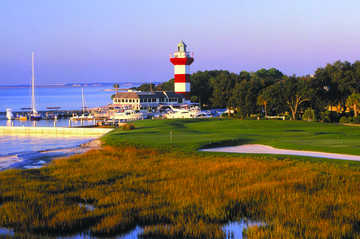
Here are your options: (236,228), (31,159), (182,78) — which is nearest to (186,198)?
(236,228)

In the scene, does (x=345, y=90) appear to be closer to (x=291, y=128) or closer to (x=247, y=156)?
(x=291, y=128)

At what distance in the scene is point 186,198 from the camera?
15055 mm

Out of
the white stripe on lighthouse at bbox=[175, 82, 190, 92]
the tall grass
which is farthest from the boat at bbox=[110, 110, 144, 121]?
the tall grass

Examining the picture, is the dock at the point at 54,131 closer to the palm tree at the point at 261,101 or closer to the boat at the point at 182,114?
the boat at the point at 182,114

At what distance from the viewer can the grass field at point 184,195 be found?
12.3 metres

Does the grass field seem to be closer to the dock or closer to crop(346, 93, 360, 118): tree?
the dock

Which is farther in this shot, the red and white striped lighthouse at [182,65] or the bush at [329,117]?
the red and white striped lighthouse at [182,65]

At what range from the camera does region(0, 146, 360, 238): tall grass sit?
40.1ft

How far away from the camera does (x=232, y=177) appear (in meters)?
18.6

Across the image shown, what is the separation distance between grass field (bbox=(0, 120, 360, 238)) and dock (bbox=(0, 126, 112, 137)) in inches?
970

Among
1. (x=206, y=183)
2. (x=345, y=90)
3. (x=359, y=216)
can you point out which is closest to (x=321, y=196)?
(x=359, y=216)

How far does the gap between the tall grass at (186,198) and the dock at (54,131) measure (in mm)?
27043

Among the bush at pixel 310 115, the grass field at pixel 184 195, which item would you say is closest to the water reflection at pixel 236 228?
the grass field at pixel 184 195

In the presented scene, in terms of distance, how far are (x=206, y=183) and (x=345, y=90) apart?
164 feet
